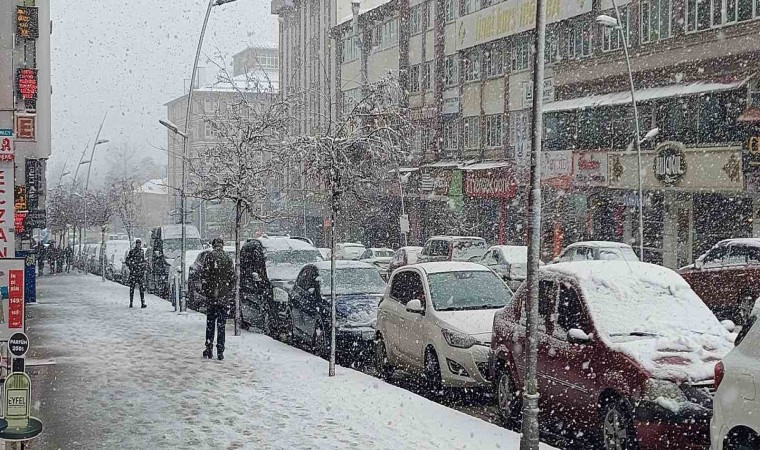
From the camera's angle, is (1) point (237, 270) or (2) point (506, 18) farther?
(2) point (506, 18)

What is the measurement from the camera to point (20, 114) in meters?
20.0

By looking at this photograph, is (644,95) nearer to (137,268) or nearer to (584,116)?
(584,116)

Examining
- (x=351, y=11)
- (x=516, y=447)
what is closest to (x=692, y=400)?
(x=516, y=447)

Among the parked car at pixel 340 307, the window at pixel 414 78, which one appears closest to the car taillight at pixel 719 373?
the parked car at pixel 340 307

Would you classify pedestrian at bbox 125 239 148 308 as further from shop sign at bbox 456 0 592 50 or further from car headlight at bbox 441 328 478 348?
shop sign at bbox 456 0 592 50

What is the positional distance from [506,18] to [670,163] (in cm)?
1207

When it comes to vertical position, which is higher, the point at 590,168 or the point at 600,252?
the point at 590,168

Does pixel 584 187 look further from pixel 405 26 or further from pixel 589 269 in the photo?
pixel 589 269

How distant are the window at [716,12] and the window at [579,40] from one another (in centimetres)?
573

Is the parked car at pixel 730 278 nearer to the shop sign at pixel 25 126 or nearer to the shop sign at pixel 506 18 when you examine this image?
the shop sign at pixel 25 126

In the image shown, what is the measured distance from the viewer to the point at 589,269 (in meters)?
9.32

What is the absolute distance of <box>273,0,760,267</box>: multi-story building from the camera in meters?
31.5

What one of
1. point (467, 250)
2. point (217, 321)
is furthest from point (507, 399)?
point (467, 250)

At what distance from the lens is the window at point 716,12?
1183 inches
